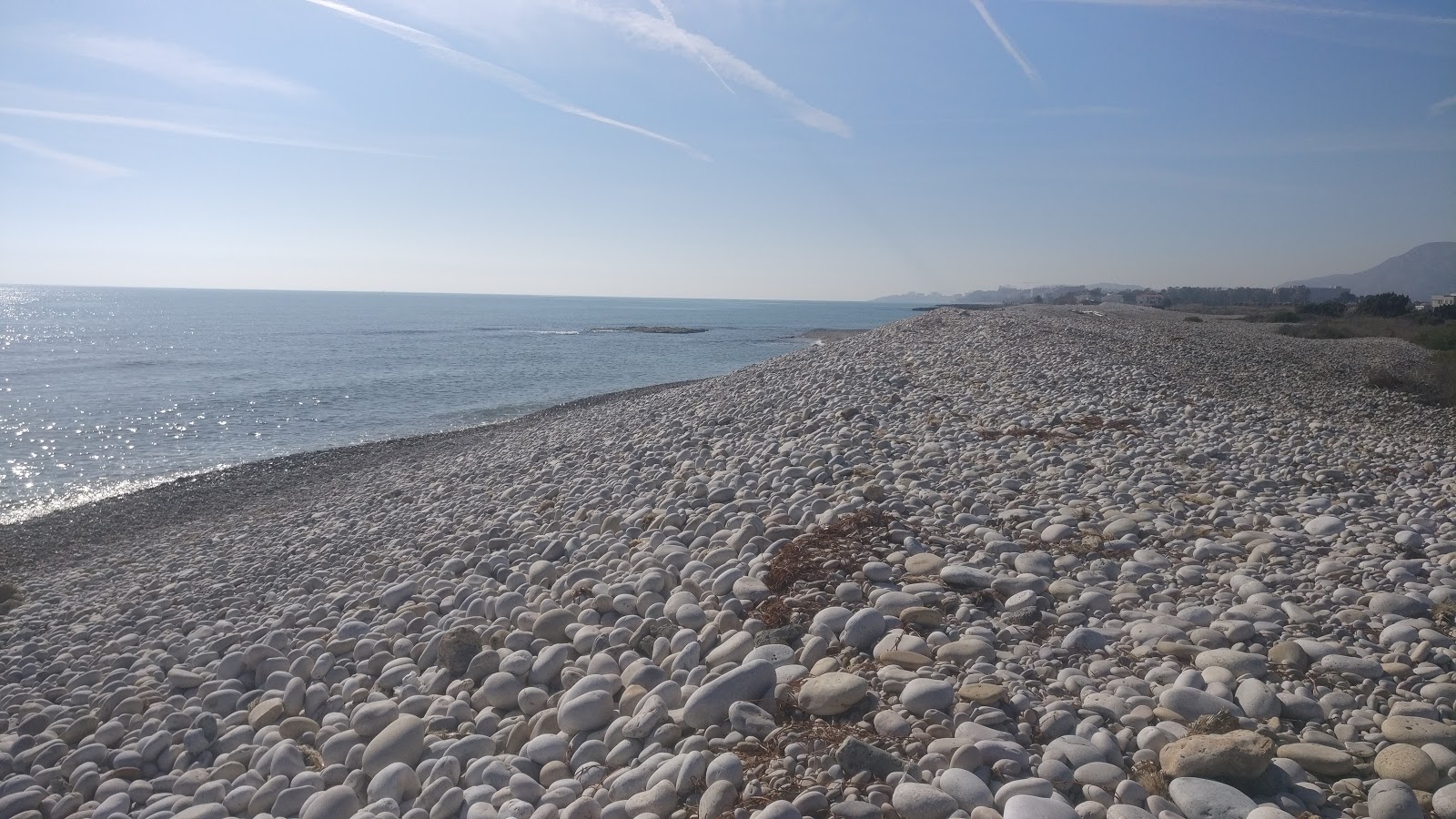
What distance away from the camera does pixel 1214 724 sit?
3234mm

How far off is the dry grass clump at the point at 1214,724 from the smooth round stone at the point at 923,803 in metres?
1.10

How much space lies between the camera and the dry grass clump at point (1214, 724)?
3199 millimetres

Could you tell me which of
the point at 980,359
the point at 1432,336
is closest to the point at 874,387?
the point at 980,359

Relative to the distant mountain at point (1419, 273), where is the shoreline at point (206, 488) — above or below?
below

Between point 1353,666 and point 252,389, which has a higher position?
point 1353,666

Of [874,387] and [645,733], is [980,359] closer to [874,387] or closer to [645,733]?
[874,387]

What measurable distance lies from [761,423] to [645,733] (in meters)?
7.84

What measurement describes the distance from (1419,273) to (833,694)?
3311cm

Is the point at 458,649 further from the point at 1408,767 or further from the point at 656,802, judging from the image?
the point at 1408,767

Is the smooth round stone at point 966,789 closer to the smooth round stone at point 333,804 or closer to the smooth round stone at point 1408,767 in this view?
the smooth round stone at point 1408,767

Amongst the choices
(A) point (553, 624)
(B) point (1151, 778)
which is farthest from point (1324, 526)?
(A) point (553, 624)

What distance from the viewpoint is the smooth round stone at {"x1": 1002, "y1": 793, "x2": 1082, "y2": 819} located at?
2736 millimetres

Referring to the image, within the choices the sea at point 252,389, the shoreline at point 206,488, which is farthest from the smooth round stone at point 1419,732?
the sea at point 252,389

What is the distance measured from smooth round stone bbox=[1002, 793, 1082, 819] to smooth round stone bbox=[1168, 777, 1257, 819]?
0.38 metres
